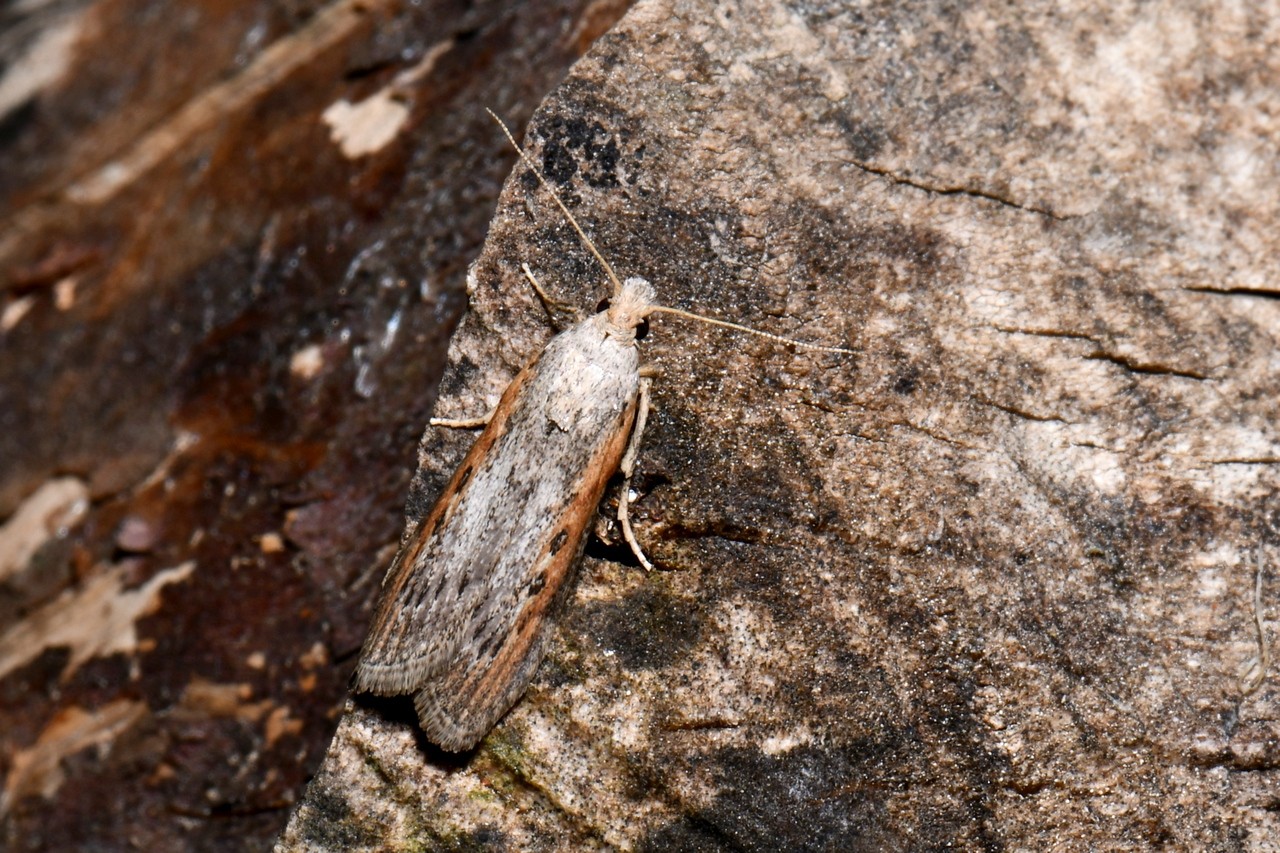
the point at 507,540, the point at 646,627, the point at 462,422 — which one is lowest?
the point at 646,627

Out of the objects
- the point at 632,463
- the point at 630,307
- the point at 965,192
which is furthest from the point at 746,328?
the point at 965,192

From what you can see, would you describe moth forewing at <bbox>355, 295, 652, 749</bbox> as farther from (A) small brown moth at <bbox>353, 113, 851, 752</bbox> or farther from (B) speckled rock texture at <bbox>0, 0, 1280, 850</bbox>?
(B) speckled rock texture at <bbox>0, 0, 1280, 850</bbox>

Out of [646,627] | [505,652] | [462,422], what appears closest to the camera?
[505,652]

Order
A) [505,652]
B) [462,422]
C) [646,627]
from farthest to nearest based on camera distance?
1. [462,422]
2. [646,627]
3. [505,652]

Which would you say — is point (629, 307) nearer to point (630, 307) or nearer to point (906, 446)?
point (630, 307)

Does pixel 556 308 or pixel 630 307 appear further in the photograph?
pixel 556 308

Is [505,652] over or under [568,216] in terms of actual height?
under

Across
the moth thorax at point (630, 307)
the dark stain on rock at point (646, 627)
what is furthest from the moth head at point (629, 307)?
the dark stain on rock at point (646, 627)
